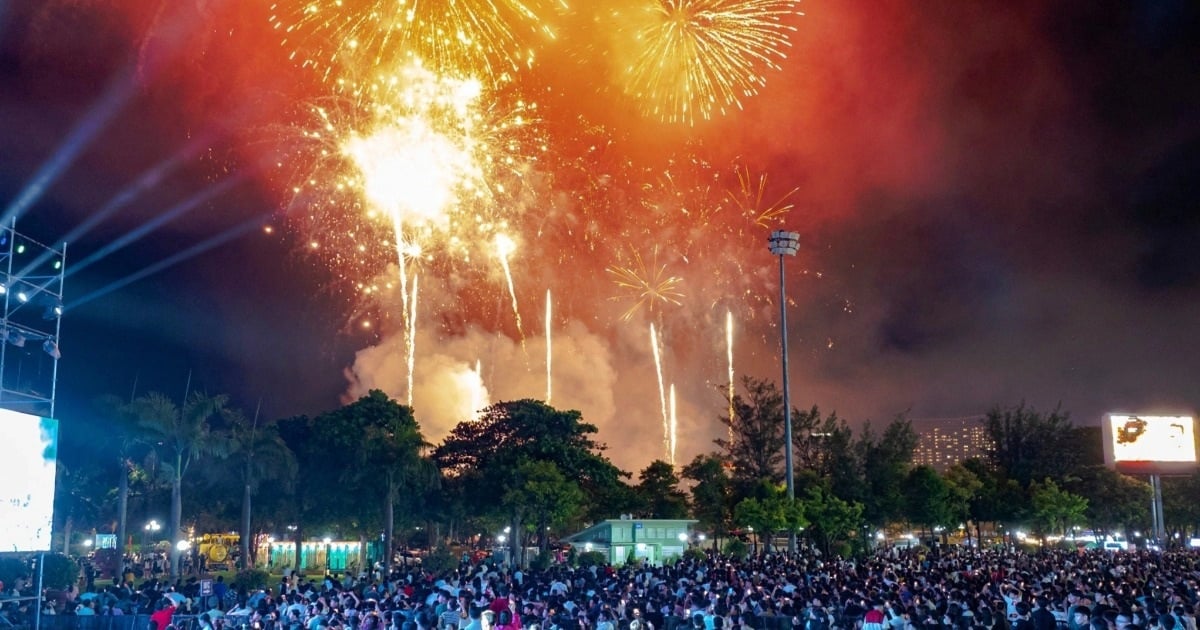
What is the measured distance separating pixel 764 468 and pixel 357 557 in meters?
29.3

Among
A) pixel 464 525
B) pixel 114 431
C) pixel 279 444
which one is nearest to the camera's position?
pixel 114 431

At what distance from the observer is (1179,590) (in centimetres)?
2233

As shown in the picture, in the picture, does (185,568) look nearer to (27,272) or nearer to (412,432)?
(412,432)

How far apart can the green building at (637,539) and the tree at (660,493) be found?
9879mm

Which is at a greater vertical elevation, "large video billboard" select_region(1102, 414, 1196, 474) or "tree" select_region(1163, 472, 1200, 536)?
"large video billboard" select_region(1102, 414, 1196, 474)

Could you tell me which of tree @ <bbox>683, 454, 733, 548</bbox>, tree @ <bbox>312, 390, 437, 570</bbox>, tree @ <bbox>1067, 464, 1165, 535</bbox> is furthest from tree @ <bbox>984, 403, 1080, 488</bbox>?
tree @ <bbox>312, 390, 437, 570</bbox>

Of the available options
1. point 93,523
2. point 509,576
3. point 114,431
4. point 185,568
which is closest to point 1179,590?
point 509,576

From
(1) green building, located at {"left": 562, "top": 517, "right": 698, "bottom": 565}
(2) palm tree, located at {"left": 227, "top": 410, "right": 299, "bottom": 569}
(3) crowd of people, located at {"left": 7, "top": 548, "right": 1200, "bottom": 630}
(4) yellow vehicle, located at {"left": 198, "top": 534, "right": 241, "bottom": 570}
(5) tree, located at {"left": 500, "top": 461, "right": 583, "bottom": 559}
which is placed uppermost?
(2) palm tree, located at {"left": 227, "top": 410, "right": 299, "bottom": 569}

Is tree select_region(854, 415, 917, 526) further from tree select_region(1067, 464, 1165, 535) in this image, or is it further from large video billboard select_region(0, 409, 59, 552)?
large video billboard select_region(0, 409, 59, 552)

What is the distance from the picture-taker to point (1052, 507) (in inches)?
2365

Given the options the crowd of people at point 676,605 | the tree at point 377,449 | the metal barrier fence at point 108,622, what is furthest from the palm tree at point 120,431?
the metal barrier fence at point 108,622

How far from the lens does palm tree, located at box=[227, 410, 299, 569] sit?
45562 mm

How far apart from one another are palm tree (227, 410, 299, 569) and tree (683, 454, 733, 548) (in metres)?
25.0

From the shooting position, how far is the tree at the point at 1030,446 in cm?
7300
